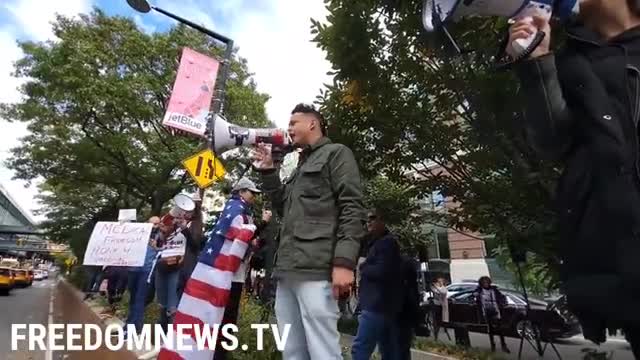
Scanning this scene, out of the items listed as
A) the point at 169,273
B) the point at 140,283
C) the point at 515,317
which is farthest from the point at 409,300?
the point at 515,317

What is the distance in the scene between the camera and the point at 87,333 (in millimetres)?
7422

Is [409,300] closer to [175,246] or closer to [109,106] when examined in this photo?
[175,246]

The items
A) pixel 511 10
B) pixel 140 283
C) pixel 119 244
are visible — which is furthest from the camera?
pixel 119 244

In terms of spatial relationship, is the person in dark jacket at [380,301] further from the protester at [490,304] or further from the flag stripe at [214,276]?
the protester at [490,304]

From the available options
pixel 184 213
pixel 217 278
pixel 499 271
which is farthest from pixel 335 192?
pixel 499 271

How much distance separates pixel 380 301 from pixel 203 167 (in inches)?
103

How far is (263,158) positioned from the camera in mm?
3000

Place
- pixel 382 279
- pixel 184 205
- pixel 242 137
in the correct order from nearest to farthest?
pixel 242 137
pixel 382 279
pixel 184 205

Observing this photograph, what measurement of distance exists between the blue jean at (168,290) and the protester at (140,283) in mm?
605

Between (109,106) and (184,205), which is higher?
(109,106)

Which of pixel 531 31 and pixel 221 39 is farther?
pixel 221 39

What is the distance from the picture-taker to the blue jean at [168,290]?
6.26 metres

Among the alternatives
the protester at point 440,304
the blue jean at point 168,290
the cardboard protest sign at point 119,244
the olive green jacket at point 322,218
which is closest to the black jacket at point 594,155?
the olive green jacket at point 322,218

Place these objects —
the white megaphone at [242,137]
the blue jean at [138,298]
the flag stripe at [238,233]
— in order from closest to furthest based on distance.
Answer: the white megaphone at [242,137] → the flag stripe at [238,233] → the blue jean at [138,298]
